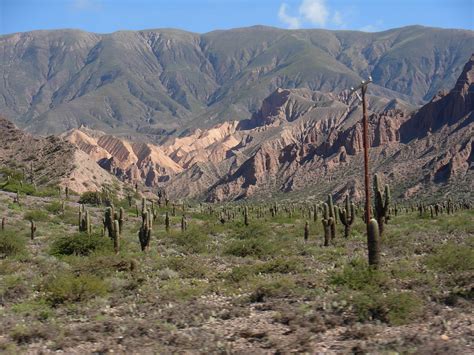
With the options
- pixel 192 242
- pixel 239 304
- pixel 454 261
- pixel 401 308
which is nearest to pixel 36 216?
pixel 192 242

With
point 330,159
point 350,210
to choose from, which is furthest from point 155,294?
point 330,159

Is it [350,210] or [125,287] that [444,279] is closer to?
[125,287]

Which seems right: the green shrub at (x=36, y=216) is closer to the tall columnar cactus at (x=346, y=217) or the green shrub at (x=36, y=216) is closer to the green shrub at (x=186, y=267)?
the tall columnar cactus at (x=346, y=217)

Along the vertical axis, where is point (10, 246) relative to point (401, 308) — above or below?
above

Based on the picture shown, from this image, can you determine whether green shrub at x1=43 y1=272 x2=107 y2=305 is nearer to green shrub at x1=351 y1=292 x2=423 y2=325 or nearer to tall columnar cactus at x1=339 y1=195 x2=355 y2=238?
green shrub at x1=351 y1=292 x2=423 y2=325

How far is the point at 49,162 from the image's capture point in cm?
8312

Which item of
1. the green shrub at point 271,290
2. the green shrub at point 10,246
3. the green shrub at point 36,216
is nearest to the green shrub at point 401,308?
the green shrub at point 271,290

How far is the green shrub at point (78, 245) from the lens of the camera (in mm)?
26844

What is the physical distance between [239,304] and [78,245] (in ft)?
45.7

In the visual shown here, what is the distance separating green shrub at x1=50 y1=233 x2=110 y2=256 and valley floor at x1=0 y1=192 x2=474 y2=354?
27.6 inches

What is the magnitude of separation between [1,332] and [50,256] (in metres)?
13.5

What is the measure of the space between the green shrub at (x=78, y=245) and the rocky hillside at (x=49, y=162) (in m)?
48.1

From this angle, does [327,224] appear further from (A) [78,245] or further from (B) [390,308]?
(B) [390,308]

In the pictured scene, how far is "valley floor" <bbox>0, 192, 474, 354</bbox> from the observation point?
37.3 ft
